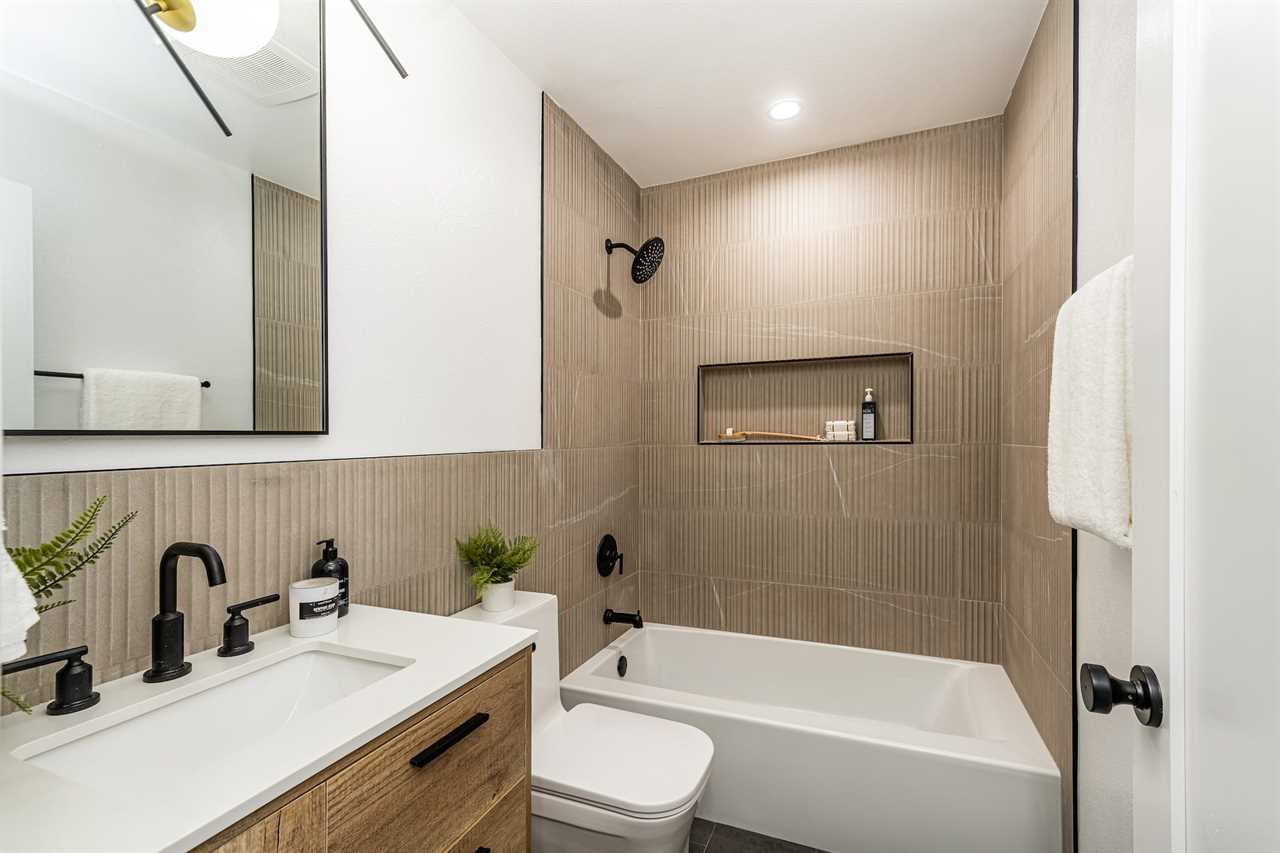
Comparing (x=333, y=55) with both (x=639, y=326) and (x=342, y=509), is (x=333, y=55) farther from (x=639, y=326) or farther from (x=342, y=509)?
(x=639, y=326)

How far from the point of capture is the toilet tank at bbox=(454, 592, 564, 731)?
5.43 ft

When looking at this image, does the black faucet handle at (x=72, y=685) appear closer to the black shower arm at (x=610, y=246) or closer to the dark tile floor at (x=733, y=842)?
the dark tile floor at (x=733, y=842)

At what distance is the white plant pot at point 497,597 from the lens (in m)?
1.67

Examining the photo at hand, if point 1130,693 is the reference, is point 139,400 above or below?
above

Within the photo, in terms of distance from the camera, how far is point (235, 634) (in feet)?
3.46

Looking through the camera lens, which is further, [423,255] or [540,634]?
[540,634]

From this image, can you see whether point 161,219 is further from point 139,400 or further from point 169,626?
point 169,626

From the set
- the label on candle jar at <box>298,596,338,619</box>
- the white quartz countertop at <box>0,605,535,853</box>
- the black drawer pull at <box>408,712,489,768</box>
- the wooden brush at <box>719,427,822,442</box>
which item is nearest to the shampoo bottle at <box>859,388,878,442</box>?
the wooden brush at <box>719,427,822,442</box>

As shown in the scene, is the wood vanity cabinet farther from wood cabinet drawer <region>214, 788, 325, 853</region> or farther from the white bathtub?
the white bathtub

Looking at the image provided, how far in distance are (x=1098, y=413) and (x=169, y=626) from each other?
5.31ft

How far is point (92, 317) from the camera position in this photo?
0.94m

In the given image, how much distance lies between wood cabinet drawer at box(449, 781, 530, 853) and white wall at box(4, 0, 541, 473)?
0.81 meters

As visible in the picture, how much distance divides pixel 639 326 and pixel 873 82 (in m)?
1.37

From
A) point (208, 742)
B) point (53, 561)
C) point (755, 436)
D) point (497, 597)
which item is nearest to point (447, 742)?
point (208, 742)
